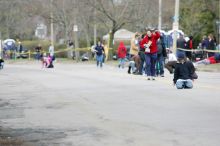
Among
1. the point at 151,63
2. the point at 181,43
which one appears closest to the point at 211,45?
the point at 181,43

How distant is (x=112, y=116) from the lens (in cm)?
1397

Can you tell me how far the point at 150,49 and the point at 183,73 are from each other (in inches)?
164

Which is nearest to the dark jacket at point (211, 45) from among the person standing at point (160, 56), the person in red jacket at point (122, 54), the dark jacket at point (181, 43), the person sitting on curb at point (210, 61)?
the person sitting on curb at point (210, 61)

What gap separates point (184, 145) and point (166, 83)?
11794 millimetres

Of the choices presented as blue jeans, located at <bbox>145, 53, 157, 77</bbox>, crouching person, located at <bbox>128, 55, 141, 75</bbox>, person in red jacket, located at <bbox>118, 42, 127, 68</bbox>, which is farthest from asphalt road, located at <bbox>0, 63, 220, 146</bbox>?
person in red jacket, located at <bbox>118, 42, 127, 68</bbox>

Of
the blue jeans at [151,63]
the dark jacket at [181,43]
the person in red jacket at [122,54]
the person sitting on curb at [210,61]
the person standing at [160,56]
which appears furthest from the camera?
the dark jacket at [181,43]

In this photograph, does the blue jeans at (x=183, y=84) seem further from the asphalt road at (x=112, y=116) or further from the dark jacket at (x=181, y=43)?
the dark jacket at (x=181, y=43)

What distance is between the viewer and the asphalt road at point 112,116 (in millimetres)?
11172

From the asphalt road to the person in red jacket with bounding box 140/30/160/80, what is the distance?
80.7 inches

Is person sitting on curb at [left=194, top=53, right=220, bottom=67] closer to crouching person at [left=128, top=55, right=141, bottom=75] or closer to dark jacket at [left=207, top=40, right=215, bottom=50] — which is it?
dark jacket at [left=207, top=40, right=215, bottom=50]

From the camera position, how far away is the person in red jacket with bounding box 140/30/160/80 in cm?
2327

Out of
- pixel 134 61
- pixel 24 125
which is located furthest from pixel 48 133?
pixel 134 61

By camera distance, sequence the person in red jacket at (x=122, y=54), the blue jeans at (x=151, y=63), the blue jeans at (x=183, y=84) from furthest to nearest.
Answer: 1. the person in red jacket at (x=122, y=54)
2. the blue jeans at (x=151, y=63)
3. the blue jeans at (x=183, y=84)

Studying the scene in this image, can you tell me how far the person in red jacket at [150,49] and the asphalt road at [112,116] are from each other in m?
2.05
